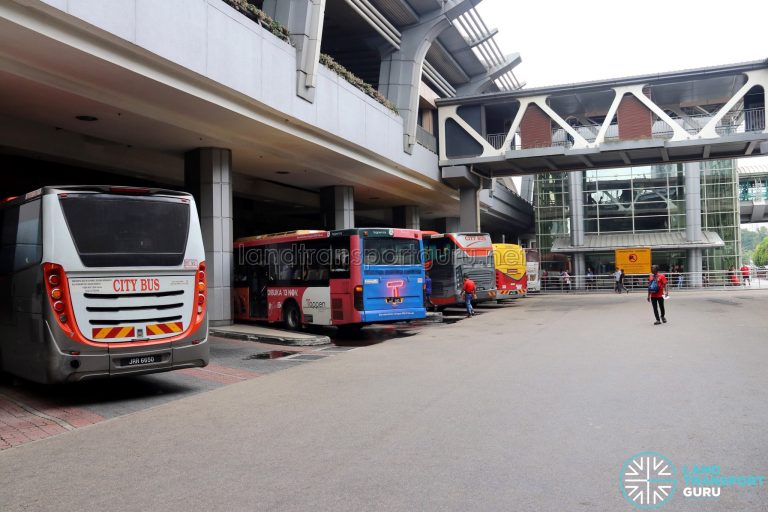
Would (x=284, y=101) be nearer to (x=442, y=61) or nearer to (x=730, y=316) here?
(x=730, y=316)


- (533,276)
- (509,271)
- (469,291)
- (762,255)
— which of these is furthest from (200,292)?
(762,255)

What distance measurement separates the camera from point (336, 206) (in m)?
28.2

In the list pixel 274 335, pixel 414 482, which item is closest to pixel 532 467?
pixel 414 482

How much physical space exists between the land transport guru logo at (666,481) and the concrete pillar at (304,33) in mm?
15764

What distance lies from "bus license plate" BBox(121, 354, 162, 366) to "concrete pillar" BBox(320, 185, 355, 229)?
19500 mm

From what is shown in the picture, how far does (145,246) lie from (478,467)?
19.8 feet

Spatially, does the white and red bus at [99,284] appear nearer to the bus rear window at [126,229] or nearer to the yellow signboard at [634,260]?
the bus rear window at [126,229]

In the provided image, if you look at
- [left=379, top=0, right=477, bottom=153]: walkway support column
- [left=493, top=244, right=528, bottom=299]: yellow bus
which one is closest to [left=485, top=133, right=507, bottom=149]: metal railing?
[left=493, top=244, right=528, bottom=299]: yellow bus

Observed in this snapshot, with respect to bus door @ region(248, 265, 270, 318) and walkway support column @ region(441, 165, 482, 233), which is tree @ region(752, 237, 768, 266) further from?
bus door @ region(248, 265, 270, 318)

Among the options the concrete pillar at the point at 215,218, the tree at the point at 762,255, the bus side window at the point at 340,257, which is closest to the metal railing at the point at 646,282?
the bus side window at the point at 340,257

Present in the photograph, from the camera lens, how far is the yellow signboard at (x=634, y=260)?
40.7 m

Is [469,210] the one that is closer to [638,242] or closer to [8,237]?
[638,242]

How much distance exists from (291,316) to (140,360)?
9.63m

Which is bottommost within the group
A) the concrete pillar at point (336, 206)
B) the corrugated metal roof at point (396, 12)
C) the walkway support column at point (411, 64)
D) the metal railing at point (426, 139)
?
the concrete pillar at point (336, 206)
